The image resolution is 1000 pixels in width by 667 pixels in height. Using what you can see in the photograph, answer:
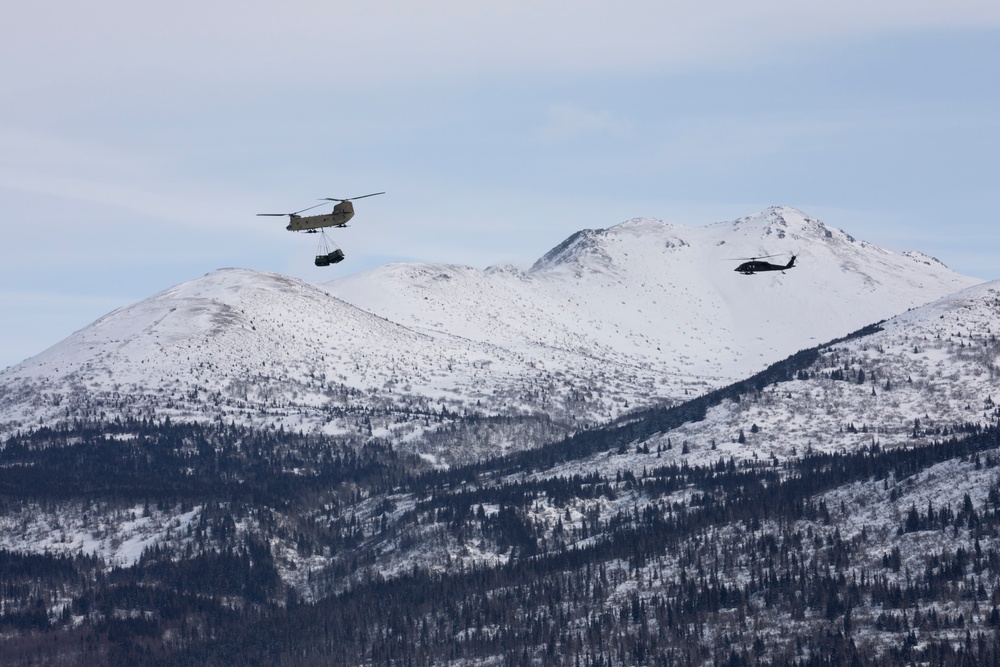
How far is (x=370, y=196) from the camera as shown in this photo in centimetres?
19762
